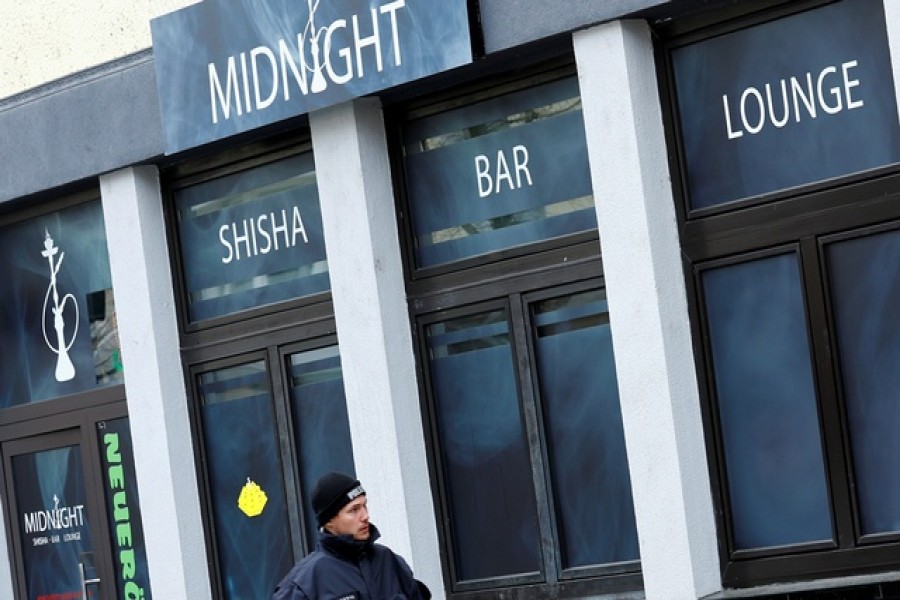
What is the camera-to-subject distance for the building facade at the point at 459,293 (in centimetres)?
930

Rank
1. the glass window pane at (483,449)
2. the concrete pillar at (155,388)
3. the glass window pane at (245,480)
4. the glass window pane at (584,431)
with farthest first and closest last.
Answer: the concrete pillar at (155,388), the glass window pane at (245,480), the glass window pane at (483,449), the glass window pane at (584,431)

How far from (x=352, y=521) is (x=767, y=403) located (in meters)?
2.66

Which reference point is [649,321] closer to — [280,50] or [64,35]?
[280,50]

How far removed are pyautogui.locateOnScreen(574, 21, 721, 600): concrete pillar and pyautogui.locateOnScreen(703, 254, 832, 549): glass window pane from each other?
0.15 metres

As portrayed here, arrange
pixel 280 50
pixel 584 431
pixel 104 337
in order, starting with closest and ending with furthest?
pixel 584 431, pixel 280 50, pixel 104 337

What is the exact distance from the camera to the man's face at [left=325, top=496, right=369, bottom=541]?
7668 mm

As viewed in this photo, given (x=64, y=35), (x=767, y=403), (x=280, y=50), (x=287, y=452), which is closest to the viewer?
(x=767, y=403)

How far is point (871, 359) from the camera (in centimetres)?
912

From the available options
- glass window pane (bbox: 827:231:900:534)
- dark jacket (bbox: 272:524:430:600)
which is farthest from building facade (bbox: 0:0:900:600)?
→ dark jacket (bbox: 272:524:430:600)

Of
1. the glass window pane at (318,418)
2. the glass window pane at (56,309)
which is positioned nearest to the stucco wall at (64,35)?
the glass window pane at (56,309)

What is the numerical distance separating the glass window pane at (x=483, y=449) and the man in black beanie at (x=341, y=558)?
2.84 m

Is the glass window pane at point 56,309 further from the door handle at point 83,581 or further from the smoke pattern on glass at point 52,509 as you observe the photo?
the door handle at point 83,581

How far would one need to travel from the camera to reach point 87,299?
1274cm

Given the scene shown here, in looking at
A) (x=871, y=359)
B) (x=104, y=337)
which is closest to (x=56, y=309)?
(x=104, y=337)
